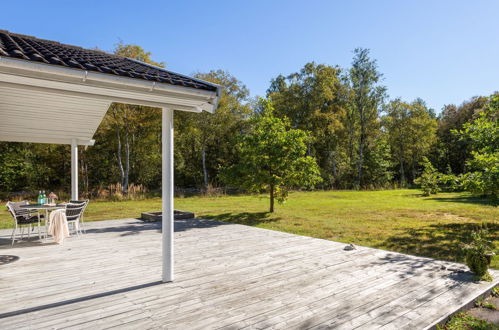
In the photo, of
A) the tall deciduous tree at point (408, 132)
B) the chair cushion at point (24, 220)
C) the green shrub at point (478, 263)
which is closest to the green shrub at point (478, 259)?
the green shrub at point (478, 263)

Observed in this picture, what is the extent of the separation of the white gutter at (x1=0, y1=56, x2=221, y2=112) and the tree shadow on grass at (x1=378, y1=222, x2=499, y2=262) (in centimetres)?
448

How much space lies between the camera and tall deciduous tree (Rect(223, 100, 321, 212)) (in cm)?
971

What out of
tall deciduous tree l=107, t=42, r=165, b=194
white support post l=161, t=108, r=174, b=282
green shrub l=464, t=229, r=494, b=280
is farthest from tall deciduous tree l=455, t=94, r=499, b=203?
tall deciduous tree l=107, t=42, r=165, b=194

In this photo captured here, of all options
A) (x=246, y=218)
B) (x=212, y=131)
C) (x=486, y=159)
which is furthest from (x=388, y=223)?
(x=212, y=131)

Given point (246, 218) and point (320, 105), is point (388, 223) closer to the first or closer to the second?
point (246, 218)

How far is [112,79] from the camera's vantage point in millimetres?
2936

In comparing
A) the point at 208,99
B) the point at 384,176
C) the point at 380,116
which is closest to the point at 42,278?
the point at 208,99

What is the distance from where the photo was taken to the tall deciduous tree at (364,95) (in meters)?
25.2

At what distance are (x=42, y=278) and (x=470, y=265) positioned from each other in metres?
5.49

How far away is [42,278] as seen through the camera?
13.1 ft

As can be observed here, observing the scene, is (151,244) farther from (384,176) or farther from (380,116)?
(380,116)

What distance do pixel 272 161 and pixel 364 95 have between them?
63.5 ft

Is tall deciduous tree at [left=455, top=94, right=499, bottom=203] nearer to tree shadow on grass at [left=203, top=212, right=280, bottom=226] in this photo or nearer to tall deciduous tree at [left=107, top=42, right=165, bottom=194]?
tree shadow on grass at [left=203, top=212, right=280, bottom=226]

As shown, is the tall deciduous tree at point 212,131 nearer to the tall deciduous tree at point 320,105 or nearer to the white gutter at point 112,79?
the tall deciduous tree at point 320,105
